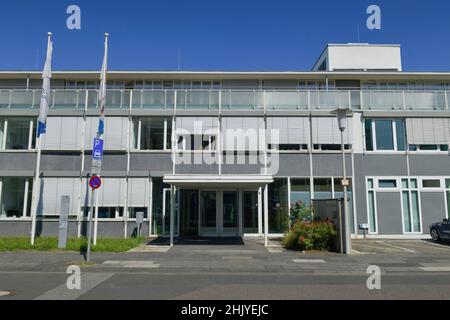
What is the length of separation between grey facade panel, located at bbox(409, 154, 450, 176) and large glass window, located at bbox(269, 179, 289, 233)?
22.5 feet

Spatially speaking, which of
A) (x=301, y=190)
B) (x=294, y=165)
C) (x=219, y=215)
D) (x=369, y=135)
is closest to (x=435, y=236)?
(x=369, y=135)

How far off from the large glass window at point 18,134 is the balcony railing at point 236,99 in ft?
2.62

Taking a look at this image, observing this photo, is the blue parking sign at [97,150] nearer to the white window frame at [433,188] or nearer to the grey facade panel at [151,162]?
the grey facade panel at [151,162]

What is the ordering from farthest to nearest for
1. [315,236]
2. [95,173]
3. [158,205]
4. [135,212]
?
[158,205]
[135,212]
[315,236]
[95,173]

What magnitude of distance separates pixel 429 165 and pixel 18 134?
21.9 meters

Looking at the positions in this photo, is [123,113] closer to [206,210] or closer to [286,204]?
[206,210]

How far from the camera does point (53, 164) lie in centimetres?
2059

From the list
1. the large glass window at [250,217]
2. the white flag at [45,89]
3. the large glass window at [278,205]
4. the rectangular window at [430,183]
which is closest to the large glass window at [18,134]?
the white flag at [45,89]

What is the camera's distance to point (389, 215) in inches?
817

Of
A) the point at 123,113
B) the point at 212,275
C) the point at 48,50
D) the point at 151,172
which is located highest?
the point at 48,50

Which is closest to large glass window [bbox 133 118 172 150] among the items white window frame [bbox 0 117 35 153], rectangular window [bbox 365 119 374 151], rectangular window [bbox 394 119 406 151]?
white window frame [bbox 0 117 35 153]

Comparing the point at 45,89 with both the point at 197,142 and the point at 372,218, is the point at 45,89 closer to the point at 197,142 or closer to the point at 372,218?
the point at 197,142
